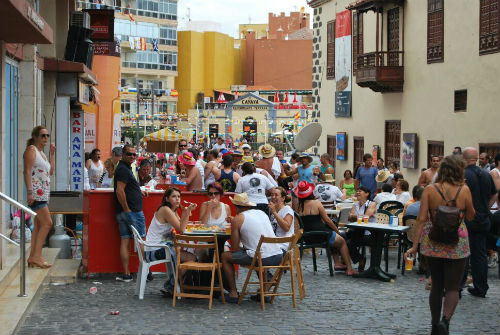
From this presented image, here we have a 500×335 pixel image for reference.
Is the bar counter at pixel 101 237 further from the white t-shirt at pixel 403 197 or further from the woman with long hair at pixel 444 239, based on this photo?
the white t-shirt at pixel 403 197

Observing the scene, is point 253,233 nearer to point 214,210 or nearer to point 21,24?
point 214,210

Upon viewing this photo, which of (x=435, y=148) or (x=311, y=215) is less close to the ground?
(x=435, y=148)

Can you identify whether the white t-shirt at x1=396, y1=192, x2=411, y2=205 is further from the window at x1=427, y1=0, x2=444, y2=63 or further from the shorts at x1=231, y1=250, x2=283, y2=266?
the window at x1=427, y1=0, x2=444, y2=63

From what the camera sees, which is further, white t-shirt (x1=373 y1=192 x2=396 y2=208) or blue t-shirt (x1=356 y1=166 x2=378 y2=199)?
blue t-shirt (x1=356 y1=166 x2=378 y2=199)

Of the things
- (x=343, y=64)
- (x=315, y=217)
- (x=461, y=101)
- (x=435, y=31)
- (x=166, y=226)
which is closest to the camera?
(x=166, y=226)

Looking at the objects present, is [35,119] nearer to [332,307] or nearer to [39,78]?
[39,78]

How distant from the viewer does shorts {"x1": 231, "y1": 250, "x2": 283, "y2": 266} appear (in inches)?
389

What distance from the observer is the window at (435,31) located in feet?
76.6

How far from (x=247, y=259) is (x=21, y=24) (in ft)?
11.7

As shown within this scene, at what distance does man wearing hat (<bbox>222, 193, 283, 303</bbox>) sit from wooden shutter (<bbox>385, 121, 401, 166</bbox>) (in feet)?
56.6

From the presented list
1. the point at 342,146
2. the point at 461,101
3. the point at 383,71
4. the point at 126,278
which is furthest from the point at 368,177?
the point at 342,146

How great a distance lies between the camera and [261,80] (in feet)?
310

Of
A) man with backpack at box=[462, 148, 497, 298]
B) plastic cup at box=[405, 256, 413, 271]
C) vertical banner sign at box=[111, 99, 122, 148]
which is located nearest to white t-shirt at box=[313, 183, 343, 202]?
man with backpack at box=[462, 148, 497, 298]

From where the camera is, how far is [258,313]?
371 inches
